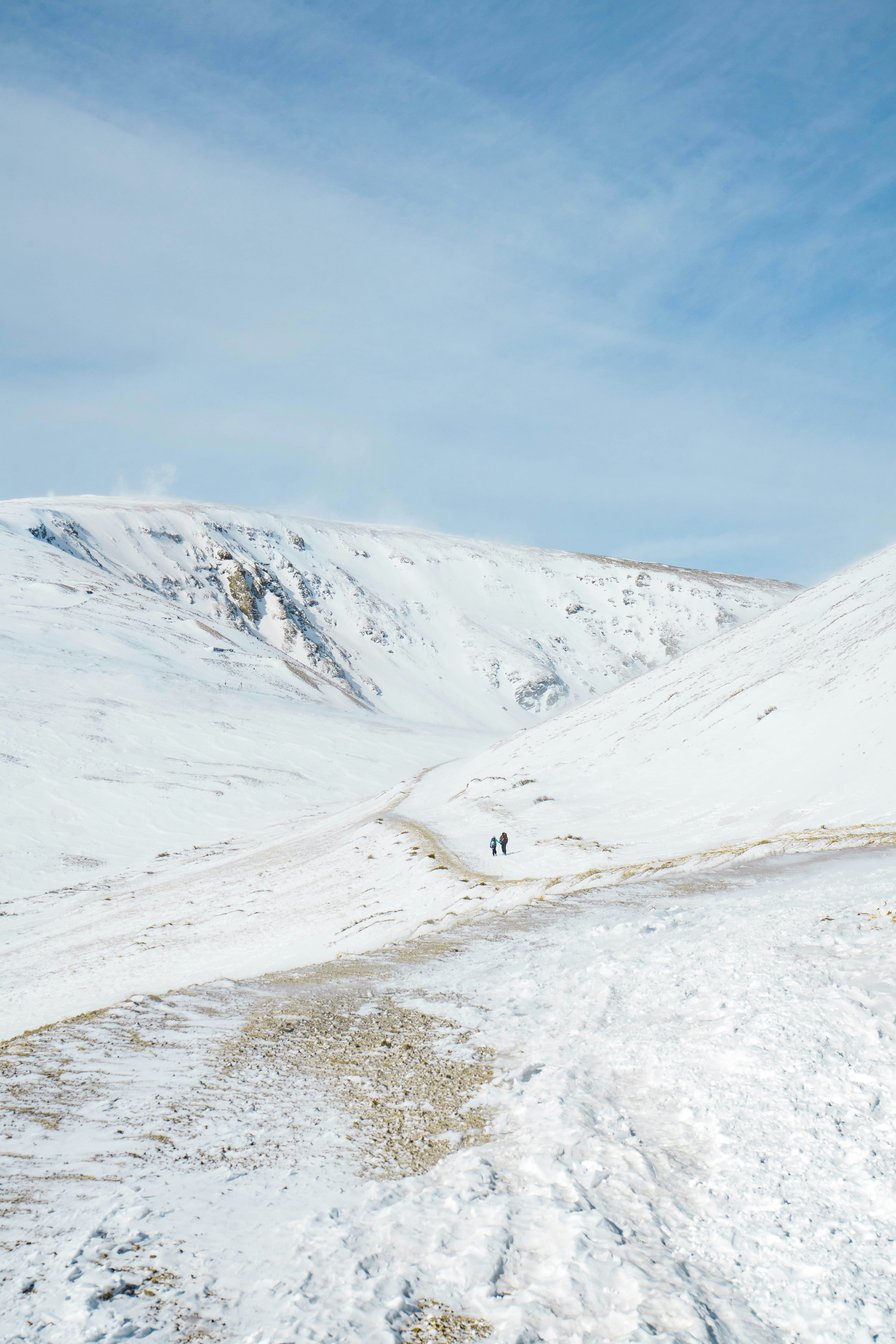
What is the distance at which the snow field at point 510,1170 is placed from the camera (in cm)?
490

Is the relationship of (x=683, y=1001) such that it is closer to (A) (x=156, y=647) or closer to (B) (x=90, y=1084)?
(B) (x=90, y=1084)

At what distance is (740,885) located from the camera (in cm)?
1822

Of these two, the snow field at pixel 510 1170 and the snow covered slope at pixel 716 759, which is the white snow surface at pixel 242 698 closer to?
the snow covered slope at pixel 716 759

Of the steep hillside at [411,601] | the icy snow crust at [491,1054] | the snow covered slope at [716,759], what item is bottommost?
the icy snow crust at [491,1054]

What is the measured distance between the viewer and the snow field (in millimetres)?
4898

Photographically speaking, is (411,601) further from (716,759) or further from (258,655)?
(716,759)

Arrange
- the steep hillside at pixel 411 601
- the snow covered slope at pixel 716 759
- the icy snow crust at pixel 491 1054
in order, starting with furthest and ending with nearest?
the steep hillside at pixel 411 601, the snow covered slope at pixel 716 759, the icy snow crust at pixel 491 1054

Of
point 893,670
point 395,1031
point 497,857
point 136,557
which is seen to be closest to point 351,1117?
point 395,1031

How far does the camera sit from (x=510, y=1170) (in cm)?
658

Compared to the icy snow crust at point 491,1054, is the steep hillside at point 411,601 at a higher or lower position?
higher

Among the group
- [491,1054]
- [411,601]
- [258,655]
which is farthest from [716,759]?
[411,601]

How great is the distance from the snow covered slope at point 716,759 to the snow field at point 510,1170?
14.7m

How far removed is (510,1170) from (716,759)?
3395cm

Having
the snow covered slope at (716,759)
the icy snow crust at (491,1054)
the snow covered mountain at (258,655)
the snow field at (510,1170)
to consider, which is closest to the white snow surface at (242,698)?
the snow covered mountain at (258,655)
